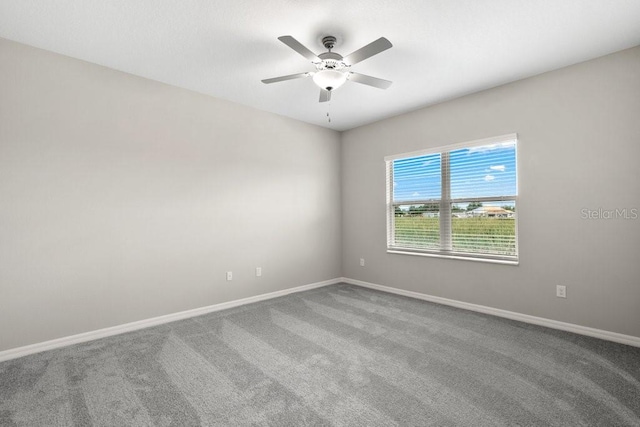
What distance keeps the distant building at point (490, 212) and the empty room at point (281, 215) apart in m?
0.02

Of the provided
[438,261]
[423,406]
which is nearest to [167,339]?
[423,406]

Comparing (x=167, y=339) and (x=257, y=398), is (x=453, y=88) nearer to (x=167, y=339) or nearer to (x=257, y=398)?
(x=257, y=398)

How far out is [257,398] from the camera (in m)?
1.95

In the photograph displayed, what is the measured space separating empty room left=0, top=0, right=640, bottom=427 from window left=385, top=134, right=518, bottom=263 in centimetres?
3

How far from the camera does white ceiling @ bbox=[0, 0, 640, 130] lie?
85.0 inches

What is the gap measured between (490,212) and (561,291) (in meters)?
1.06

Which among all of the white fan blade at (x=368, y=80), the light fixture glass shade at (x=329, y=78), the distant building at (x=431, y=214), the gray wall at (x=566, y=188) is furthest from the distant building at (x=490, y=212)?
the light fixture glass shade at (x=329, y=78)

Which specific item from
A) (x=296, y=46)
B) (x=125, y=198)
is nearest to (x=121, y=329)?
(x=125, y=198)

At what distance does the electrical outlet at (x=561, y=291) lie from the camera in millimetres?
3047

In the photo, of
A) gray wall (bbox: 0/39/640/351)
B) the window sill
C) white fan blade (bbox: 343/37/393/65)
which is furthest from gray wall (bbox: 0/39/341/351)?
white fan blade (bbox: 343/37/393/65)

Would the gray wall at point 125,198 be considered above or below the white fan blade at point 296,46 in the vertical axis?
below

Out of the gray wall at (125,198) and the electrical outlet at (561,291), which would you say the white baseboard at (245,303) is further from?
the electrical outlet at (561,291)

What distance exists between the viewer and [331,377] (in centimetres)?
220

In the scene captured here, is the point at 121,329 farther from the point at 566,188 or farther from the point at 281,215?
the point at 566,188
